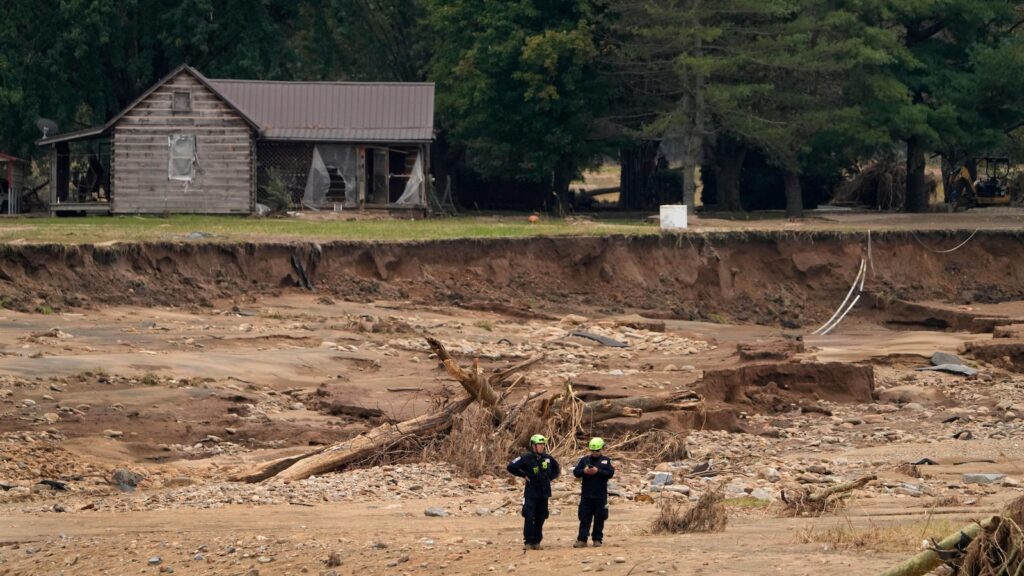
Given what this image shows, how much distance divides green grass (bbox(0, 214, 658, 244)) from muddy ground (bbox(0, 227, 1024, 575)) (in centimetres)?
94

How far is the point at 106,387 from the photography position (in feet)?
66.1

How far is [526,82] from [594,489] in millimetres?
34727

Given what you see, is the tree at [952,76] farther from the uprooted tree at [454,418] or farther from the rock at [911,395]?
the uprooted tree at [454,418]

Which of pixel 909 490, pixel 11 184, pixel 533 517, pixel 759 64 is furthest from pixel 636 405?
pixel 11 184

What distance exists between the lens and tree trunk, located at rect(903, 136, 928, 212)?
46.5 metres

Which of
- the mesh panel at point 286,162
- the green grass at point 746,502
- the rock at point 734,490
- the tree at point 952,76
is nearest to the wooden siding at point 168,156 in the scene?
the mesh panel at point 286,162

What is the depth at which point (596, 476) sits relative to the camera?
38.4ft

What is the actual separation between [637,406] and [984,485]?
467cm

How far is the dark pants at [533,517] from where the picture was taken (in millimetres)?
11836

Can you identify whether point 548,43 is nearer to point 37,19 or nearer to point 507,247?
point 507,247

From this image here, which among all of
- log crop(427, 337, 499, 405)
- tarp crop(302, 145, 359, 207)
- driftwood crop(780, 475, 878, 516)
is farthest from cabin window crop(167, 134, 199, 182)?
driftwood crop(780, 475, 878, 516)

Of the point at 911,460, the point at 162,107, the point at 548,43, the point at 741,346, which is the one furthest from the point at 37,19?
the point at 911,460

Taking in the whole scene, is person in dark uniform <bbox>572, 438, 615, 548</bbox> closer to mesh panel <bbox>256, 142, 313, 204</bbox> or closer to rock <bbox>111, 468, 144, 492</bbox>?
rock <bbox>111, 468, 144, 492</bbox>

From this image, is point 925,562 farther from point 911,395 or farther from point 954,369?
point 954,369
